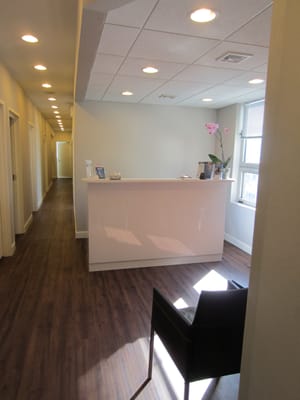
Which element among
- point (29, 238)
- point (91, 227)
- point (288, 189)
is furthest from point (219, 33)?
point (29, 238)

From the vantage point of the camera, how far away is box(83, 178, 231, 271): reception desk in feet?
12.3

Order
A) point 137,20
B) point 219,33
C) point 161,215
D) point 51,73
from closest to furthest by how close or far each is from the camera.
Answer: point 137,20 → point 219,33 → point 161,215 → point 51,73

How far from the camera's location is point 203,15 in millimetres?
1891

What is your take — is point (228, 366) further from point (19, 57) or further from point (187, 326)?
point (19, 57)

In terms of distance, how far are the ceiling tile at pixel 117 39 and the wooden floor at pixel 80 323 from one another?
2447 millimetres

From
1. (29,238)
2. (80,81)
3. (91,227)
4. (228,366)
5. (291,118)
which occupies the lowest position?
(29,238)

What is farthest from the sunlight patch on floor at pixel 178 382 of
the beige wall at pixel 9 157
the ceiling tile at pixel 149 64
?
the beige wall at pixel 9 157

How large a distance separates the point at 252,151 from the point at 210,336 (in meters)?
3.96

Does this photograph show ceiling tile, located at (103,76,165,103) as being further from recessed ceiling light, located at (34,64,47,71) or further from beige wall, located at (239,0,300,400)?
beige wall, located at (239,0,300,400)

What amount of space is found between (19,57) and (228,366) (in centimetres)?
404

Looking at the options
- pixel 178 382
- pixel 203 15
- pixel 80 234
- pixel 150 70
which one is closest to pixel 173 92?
pixel 150 70

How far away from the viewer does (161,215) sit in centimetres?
398

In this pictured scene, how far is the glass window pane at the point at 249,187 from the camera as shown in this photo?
4.89 meters

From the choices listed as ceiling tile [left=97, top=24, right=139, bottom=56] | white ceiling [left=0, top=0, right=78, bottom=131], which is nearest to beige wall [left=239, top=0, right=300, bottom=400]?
ceiling tile [left=97, top=24, right=139, bottom=56]
